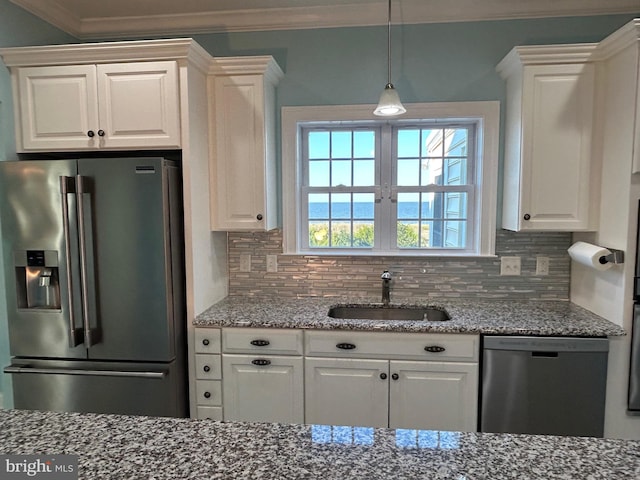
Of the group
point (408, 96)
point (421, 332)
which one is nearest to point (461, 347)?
point (421, 332)

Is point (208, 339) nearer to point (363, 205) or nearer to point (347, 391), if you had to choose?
point (347, 391)

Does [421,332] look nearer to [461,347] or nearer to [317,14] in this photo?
[461,347]

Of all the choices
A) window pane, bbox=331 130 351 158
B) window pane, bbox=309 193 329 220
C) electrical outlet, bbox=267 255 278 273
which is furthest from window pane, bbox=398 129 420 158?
electrical outlet, bbox=267 255 278 273

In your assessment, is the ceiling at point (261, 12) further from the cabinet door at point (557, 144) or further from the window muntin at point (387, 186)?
the window muntin at point (387, 186)

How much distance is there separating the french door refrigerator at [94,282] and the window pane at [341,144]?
1105 mm

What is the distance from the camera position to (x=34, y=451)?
920 mm

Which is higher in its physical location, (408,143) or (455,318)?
(408,143)

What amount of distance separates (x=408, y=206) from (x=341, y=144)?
2.06 ft

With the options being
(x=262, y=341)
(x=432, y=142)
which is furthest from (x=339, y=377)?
(x=432, y=142)

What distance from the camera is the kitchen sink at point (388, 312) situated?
257 cm

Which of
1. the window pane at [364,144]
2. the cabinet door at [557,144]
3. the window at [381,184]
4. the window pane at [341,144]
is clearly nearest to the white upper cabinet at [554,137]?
the cabinet door at [557,144]

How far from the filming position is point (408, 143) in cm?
274

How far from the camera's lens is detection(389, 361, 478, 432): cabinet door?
83.3 inches

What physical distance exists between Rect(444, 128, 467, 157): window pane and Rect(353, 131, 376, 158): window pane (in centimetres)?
49
